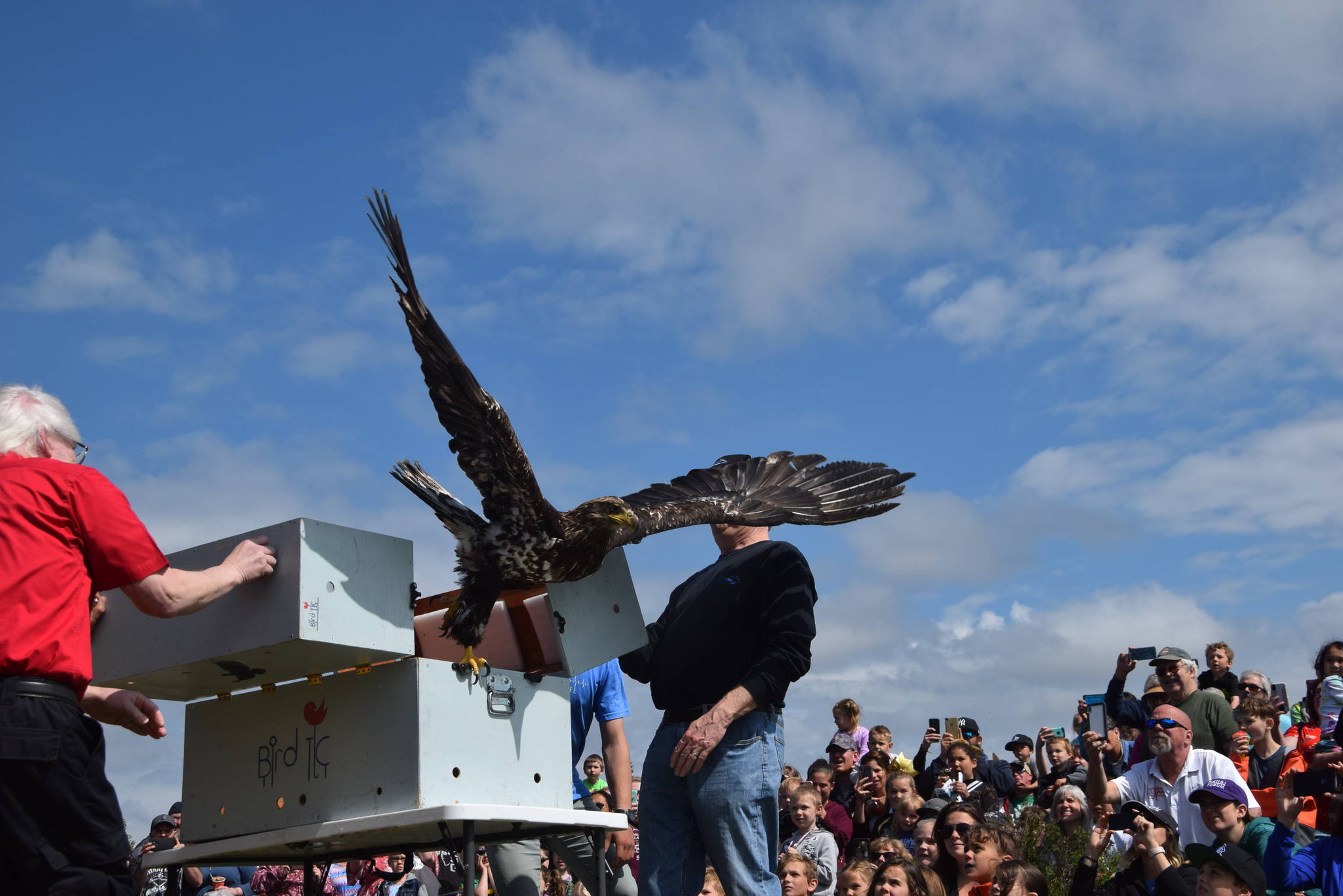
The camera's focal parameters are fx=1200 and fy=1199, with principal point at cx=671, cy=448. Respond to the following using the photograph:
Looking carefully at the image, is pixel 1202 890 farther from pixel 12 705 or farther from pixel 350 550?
pixel 12 705

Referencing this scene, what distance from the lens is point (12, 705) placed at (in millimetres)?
2799

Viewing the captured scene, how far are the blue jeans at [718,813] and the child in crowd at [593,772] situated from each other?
18.8ft

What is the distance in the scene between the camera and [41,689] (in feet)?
9.37

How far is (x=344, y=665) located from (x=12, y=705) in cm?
113

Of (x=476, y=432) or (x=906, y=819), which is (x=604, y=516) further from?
(x=906, y=819)

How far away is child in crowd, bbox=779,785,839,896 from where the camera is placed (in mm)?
7301

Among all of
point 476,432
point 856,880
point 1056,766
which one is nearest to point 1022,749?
point 1056,766

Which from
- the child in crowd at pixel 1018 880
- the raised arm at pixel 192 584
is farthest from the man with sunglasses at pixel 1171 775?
the raised arm at pixel 192 584

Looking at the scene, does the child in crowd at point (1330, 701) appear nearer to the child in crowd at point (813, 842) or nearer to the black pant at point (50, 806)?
the child in crowd at point (813, 842)

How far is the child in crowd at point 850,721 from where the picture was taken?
385 inches

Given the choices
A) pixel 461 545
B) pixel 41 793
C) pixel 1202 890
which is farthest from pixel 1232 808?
pixel 41 793

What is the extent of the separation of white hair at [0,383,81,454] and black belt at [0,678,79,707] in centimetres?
65

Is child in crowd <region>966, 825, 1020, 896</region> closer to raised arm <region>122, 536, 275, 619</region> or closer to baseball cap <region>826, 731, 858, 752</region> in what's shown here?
baseball cap <region>826, 731, 858, 752</region>

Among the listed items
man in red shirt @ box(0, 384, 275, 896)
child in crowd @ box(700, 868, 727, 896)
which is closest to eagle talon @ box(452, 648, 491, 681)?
man in red shirt @ box(0, 384, 275, 896)
